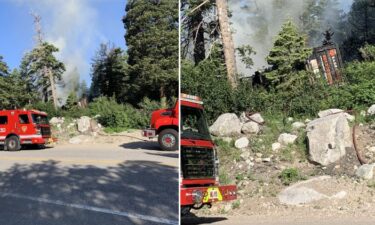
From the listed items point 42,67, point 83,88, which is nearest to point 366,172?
point 83,88

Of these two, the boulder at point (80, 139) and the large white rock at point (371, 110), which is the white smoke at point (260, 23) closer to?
the large white rock at point (371, 110)

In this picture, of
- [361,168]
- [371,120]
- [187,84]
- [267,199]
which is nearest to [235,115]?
[187,84]

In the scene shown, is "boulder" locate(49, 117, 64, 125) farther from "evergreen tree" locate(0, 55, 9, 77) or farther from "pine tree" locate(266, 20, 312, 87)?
"pine tree" locate(266, 20, 312, 87)

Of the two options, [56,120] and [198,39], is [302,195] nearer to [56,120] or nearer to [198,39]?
[198,39]

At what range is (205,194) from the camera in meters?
4.17

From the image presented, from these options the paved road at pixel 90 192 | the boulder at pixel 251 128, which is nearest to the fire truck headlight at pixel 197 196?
the paved road at pixel 90 192

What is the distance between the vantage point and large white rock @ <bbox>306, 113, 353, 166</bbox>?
683 centimetres

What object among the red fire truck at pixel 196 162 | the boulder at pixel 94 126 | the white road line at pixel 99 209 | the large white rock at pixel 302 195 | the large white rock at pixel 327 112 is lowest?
the white road line at pixel 99 209

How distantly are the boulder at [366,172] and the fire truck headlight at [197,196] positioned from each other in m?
3.62

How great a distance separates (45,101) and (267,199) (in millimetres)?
11684

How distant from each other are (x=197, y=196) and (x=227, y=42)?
2134mm

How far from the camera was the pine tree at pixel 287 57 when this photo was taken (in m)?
5.32

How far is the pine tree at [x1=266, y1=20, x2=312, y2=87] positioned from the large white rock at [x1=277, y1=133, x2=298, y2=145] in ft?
2.88

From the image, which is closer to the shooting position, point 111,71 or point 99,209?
point 99,209
